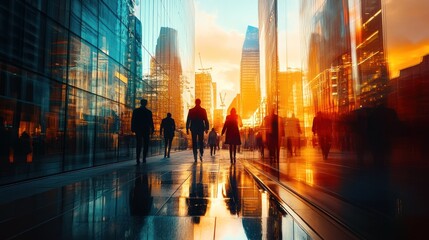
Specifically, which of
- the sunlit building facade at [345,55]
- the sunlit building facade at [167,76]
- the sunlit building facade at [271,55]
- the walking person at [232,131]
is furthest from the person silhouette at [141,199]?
the sunlit building facade at [167,76]

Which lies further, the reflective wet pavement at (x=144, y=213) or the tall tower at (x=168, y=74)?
the tall tower at (x=168, y=74)

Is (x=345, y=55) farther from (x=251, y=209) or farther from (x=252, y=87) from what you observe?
(x=252, y=87)

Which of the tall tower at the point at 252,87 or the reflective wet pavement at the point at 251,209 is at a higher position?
the tall tower at the point at 252,87

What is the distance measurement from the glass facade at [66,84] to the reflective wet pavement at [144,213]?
2349 millimetres

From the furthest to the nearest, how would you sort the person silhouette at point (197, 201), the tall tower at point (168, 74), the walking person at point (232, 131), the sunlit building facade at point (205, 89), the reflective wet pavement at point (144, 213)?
the sunlit building facade at point (205, 89) → the tall tower at point (168, 74) → the walking person at point (232, 131) → the person silhouette at point (197, 201) → the reflective wet pavement at point (144, 213)

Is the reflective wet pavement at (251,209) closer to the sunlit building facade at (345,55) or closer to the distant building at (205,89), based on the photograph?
the sunlit building facade at (345,55)

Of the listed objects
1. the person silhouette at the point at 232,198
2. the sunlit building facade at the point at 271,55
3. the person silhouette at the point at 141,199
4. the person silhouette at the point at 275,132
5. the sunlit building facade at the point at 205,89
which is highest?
the sunlit building facade at the point at 205,89

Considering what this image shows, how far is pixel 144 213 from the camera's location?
3.57 m

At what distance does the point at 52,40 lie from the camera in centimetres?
848

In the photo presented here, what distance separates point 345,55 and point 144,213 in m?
2.57

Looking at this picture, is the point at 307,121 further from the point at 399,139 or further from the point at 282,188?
the point at 399,139

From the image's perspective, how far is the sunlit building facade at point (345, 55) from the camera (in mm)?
2467

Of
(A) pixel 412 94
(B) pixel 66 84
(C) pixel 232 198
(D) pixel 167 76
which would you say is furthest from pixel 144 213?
(D) pixel 167 76

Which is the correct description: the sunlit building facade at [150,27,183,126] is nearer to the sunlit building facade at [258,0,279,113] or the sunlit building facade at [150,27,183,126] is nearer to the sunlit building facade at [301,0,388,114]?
the sunlit building facade at [258,0,279,113]
